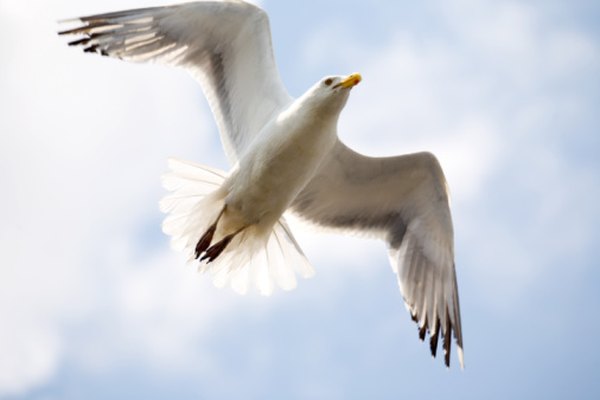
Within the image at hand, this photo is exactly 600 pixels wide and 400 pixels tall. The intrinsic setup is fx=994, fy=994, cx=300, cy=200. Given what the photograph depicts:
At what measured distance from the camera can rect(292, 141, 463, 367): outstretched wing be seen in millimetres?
7949

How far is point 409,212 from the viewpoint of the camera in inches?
324

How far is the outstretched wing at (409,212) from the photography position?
7.95m

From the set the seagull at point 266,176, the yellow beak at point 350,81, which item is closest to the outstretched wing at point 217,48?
the seagull at point 266,176

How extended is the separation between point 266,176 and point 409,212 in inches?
61.6

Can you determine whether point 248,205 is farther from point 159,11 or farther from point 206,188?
point 159,11

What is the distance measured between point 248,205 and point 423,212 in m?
1.60

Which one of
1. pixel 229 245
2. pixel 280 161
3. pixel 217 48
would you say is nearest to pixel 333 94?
pixel 280 161

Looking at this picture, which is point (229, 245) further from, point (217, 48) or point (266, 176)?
point (217, 48)

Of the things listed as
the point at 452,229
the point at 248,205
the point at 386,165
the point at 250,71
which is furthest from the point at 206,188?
the point at 452,229

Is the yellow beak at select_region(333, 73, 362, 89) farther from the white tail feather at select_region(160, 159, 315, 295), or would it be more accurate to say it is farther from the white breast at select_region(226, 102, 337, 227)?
the white tail feather at select_region(160, 159, 315, 295)

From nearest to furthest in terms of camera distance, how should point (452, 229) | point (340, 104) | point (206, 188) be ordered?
point (340, 104) < point (206, 188) < point (452, 229)

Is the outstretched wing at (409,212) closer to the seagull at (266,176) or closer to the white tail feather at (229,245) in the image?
the seagull at (266,176)

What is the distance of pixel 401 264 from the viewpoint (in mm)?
8141

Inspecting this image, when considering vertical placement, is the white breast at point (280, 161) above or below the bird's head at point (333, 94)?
below
